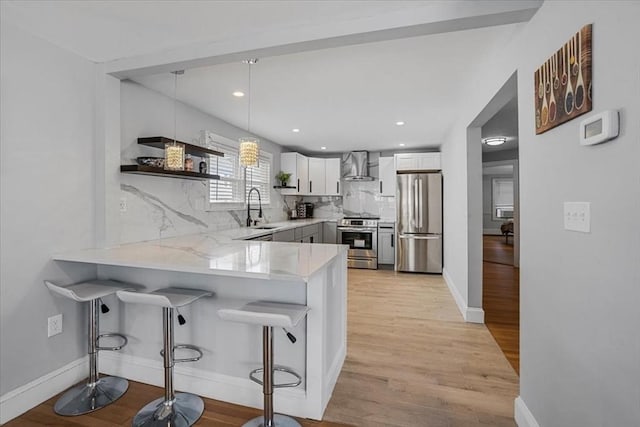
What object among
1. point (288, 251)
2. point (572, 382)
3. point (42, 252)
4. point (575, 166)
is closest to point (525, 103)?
point (575, 166)

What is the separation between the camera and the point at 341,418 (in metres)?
1.82

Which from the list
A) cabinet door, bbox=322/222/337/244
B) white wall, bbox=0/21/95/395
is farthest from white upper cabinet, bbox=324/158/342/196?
white wall, bbox=0/21/95/395

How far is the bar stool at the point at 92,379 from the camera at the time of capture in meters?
1.92

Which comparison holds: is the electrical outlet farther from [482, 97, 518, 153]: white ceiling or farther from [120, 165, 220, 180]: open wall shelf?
[482, 97, 518, 153]: white ceiling

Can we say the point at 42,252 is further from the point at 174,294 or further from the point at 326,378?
the point at 326,378

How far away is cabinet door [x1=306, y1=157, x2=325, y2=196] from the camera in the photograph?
20.7 feet

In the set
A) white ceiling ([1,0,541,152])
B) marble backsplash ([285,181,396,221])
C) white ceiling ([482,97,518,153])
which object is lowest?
marble backsplash ([285,181,396,221])

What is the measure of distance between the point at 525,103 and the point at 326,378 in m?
2.01

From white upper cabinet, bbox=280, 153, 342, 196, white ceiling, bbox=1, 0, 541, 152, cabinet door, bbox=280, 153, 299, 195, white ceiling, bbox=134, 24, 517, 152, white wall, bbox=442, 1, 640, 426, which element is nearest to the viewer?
white wall, bbox=442, 1, 640, 426

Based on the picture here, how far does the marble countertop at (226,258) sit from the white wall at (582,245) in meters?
1.10

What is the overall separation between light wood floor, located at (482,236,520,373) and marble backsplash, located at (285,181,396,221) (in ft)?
7.08

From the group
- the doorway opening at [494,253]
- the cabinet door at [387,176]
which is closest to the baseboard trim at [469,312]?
the doorway opening at [494,253]

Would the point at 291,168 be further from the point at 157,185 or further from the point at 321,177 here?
the point at 157,185

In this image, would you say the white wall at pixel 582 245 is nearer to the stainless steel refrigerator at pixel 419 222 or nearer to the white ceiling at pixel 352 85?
the white ceiling at pixel 352 85
